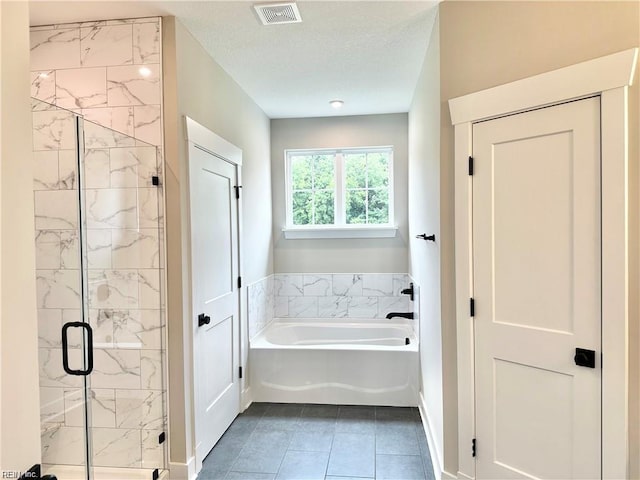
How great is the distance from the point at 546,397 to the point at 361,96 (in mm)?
2854

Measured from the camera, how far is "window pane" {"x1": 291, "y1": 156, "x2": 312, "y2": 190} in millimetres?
4504

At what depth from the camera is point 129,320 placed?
2.30m

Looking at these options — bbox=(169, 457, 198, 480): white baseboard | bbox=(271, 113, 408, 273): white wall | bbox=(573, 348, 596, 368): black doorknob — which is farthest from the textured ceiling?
bbox=(169, 457, 198, 480): white baseboard

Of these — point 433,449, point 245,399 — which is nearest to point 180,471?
point 245,399

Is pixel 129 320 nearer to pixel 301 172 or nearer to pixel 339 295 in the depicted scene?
pixel 339 295

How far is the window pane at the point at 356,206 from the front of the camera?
175 inches

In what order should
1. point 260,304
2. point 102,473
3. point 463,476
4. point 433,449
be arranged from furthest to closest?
point 260,304, point 433,449, point 102,473, point 463,476

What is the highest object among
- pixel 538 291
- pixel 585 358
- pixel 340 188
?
pixel 340 188

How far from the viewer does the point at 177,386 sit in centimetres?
231

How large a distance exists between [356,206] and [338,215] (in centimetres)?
23

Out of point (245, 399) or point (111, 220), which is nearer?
point (111, 220)

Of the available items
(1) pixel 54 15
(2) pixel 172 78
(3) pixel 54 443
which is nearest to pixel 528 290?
(2) pixel 172 78

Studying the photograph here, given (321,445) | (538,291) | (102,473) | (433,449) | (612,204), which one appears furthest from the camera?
(321,445)

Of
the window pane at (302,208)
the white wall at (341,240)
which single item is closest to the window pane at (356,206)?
the white wall at (341,240)
